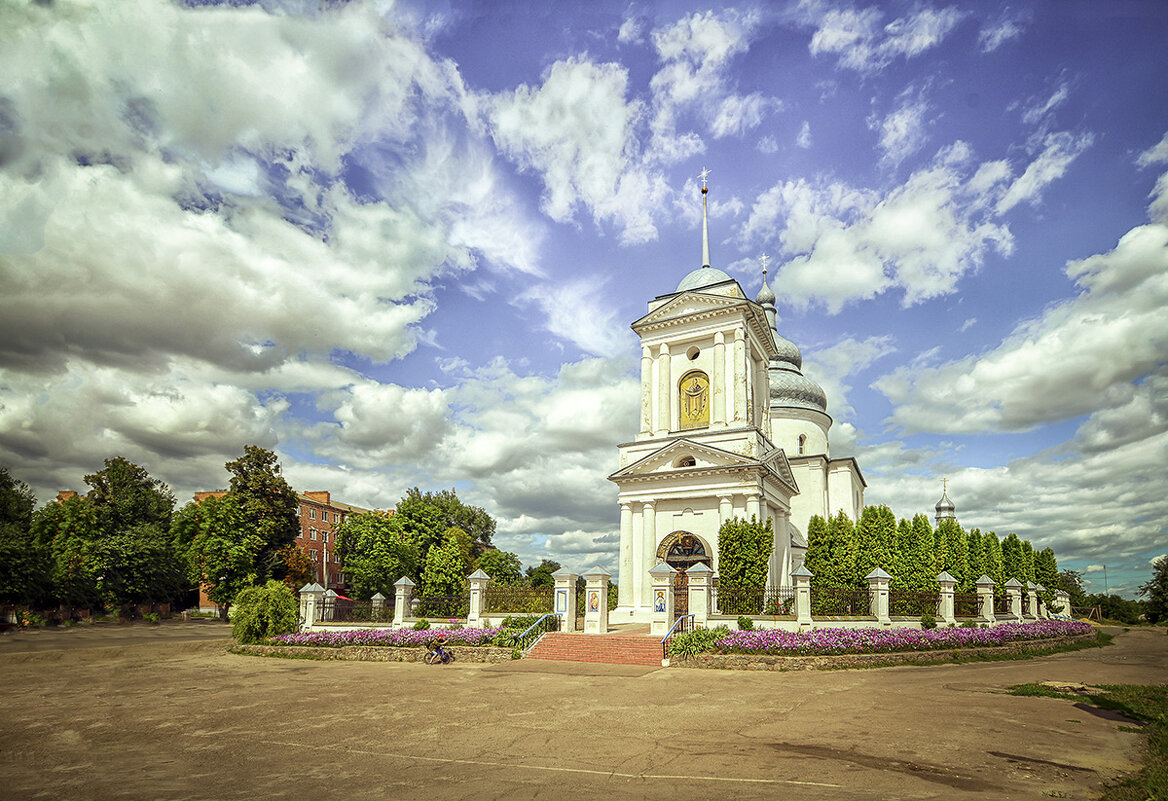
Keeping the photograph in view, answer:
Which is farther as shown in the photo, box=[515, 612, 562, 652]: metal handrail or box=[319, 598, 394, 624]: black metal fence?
box=[319, 598, 394, 624]: black metal fence

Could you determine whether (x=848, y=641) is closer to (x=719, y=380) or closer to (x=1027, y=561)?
(x=719, y=380)

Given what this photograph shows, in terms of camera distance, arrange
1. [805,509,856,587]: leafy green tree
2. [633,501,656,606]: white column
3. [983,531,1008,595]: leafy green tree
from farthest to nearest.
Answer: [983,531,1008,595]: leafy green tree, [633,501,656,606]: white column, [805,509,856,587]: leafy green tree

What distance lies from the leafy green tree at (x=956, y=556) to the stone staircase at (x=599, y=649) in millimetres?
16983

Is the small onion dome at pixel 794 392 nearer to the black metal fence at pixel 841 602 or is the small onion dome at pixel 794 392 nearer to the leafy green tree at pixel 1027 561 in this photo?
the leafy green tree at pixel 1027 561

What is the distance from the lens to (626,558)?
33.2m

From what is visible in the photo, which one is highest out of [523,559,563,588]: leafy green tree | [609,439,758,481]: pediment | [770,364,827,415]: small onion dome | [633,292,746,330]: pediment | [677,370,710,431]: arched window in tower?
[633,292,746,330]: pediment

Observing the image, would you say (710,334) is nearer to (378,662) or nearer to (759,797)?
(378,662)

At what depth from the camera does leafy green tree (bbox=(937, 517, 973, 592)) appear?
3058cm

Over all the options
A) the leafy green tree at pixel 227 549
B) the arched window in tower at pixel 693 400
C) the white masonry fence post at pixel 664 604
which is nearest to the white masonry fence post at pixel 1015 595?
the arched window in tower at pixel 693 400

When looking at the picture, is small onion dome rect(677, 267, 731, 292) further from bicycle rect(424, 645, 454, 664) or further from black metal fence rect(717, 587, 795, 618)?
bicycle rect(424, 645, 454, 664)

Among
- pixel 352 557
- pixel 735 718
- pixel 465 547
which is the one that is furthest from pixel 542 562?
pixel 735 718

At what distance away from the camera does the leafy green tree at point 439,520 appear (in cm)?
4641

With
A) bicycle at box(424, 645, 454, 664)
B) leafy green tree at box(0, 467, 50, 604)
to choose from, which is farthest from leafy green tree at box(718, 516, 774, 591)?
leafy green tree at box(0, 467, 50, 604)

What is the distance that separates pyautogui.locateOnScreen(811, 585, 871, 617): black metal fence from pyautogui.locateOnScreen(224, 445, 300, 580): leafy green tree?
36.8 meters
